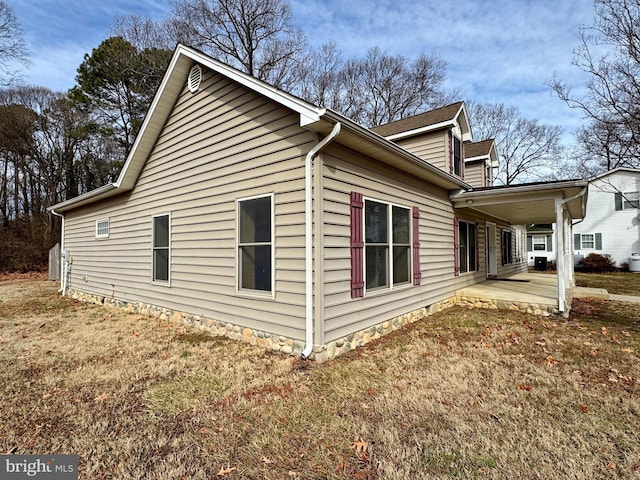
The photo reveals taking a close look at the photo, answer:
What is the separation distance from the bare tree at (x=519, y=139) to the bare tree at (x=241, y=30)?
53.1 feet

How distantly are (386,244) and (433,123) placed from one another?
5487 millimetres

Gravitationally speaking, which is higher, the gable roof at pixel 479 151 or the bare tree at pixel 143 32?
the bare tree at pixel 143 32

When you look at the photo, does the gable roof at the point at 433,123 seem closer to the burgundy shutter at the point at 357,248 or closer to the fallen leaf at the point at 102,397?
the burgundy shutter at the point at 357,248

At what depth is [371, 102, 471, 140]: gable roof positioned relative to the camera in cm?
914

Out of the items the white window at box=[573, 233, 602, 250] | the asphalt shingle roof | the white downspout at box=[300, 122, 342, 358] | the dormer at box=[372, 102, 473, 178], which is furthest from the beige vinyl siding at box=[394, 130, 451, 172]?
the white window at box=[573, 233, 602, 250]

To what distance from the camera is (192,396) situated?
3256 mm

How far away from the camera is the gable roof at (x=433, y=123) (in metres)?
9.14

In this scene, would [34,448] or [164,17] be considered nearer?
[34,448]

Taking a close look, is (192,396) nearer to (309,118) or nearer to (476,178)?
(309,118)

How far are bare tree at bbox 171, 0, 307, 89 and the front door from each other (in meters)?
12.2

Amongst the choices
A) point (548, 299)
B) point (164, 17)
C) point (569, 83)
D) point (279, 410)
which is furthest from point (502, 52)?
point (164, 17)

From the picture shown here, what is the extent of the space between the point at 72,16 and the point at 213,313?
10.7m

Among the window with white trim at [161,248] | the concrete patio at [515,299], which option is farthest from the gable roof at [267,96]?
the concrete patio at [515,299]

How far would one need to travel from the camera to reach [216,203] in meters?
5.68
